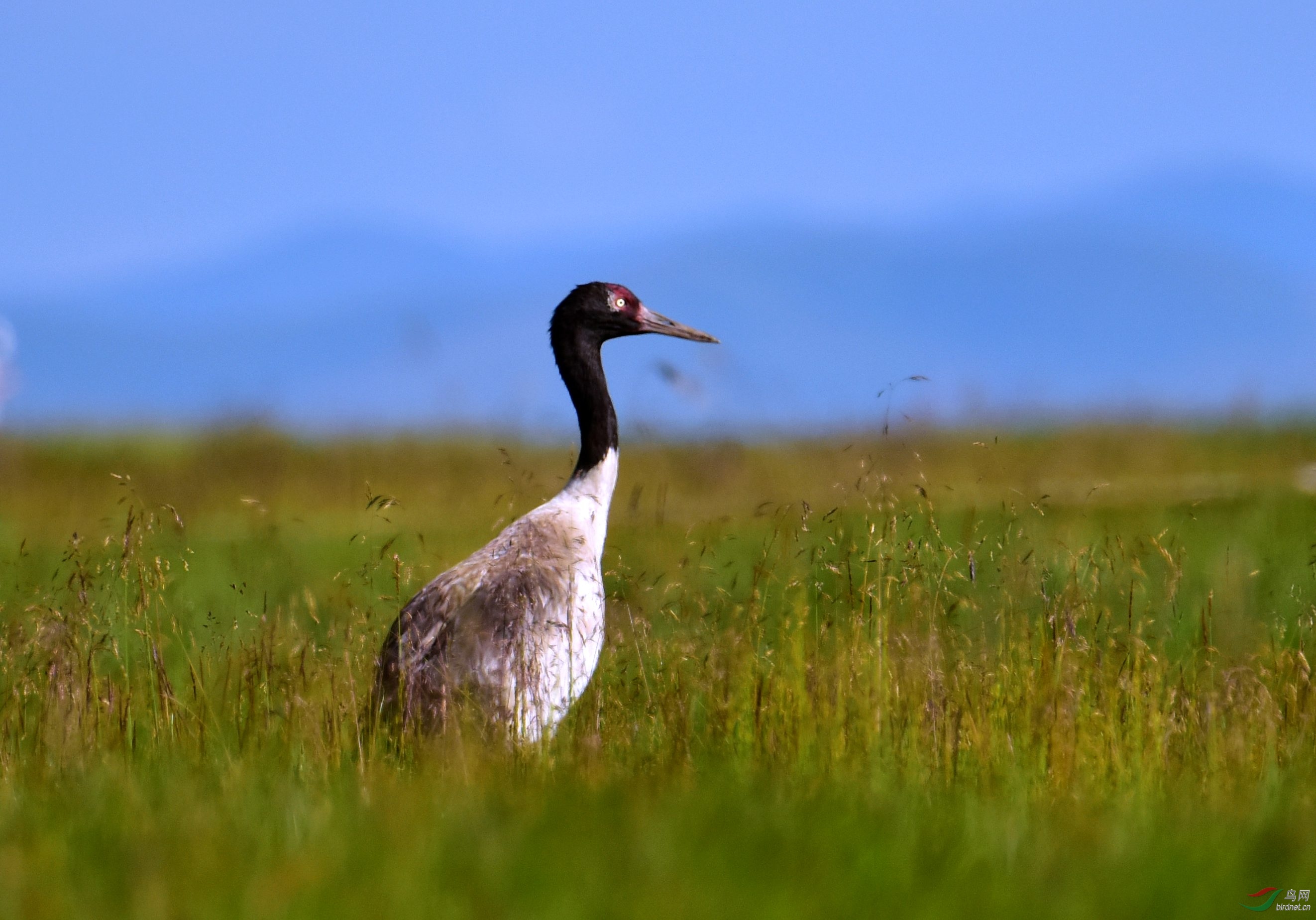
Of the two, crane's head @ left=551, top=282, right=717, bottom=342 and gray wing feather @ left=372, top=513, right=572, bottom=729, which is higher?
crane's head @ left=551, top=282, right=717, bottom=342

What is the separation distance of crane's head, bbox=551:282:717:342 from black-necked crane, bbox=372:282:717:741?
0.98m

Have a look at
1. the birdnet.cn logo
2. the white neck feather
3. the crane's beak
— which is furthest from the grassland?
the crane's beak

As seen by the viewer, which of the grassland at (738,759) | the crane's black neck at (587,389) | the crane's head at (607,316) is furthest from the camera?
the crane's head at (607,316)

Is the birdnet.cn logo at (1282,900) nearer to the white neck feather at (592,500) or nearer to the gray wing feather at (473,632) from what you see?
the gray wing feather at (473,632)

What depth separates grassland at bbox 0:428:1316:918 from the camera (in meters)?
3.42

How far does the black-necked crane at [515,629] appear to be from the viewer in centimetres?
591

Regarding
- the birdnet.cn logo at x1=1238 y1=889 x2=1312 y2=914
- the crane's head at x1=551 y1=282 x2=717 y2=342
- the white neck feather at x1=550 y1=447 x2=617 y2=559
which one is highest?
the crane's head at x1=551 y1=282 x2=717 y2=342

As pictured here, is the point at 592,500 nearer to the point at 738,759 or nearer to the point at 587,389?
the point at 587,389

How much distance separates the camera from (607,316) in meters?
8.05

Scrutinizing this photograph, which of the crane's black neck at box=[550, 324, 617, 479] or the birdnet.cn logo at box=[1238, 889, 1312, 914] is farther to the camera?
the crane's black neck at box=[550, 324, 617, 479]

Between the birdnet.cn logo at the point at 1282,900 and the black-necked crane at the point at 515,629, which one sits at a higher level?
the black-necked crane at the point at 515,629

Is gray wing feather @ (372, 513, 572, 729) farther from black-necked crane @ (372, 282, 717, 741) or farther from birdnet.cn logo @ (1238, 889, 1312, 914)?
birdnet.cn logo @ (1238, 889, 1312, 914)

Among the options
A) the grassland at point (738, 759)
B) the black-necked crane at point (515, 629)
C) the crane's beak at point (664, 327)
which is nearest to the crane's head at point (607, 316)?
the crane's beak at point (664, 327)

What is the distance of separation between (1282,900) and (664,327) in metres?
5.25
